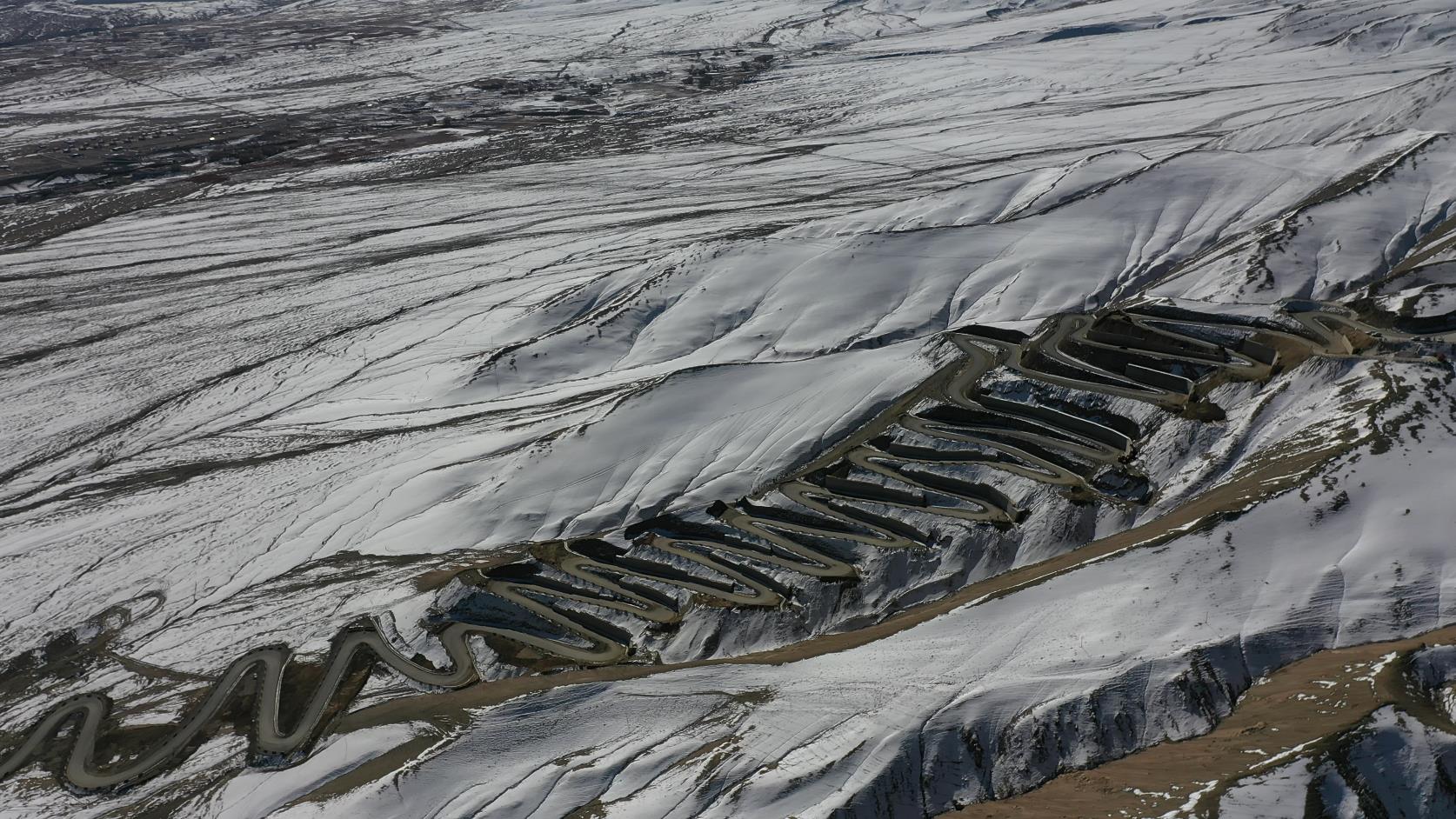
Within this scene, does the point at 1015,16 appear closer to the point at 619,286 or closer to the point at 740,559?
the point at 619,286

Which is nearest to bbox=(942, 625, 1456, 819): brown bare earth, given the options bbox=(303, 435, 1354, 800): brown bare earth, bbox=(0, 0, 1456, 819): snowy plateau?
bbox=(0, 0, 1456, 819): snowy plateau

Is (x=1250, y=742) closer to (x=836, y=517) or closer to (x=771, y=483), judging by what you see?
(x=836, y=517)

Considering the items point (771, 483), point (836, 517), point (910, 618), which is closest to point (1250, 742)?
point (910, 618)

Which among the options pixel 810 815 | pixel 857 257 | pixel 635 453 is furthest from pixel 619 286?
pixel 810 815

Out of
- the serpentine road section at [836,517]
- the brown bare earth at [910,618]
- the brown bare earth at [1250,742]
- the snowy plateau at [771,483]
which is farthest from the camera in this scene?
the serpentine road section at [836,517]

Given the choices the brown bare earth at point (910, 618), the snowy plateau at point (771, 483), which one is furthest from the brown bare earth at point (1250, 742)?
the brown bare earth at point (910, 618)

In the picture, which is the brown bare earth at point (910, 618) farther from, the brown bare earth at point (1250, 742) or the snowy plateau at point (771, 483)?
the brown bare earth at point (1250, 742)
